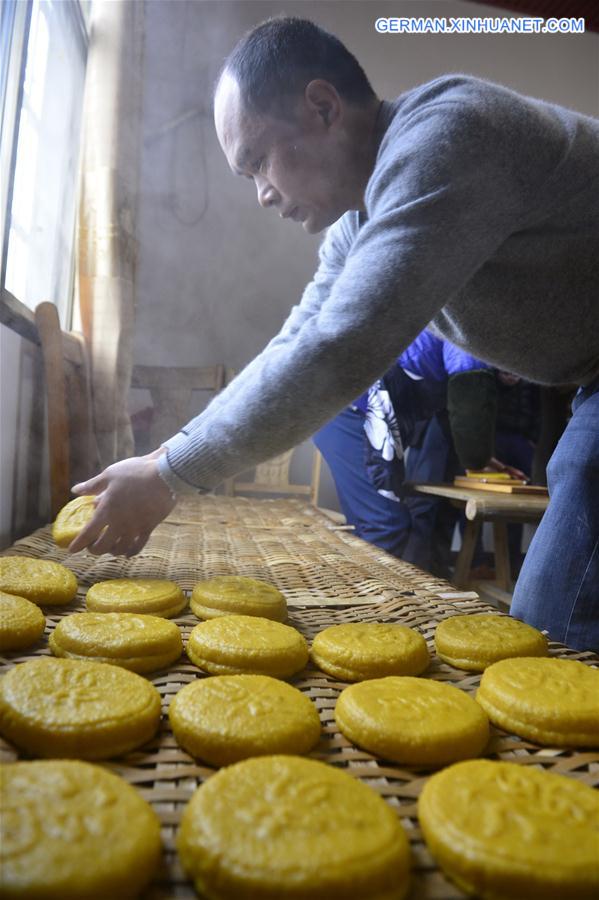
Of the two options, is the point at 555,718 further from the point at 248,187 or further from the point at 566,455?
the point at 248,187

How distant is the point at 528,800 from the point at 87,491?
3.11ft

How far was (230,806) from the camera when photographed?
50 cm

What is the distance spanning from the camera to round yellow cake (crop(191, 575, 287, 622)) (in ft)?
3.46

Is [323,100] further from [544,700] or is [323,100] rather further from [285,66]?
[544,700]

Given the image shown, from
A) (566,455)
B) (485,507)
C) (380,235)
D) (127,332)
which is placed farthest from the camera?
(127,332)

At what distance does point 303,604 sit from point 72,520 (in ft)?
2.14

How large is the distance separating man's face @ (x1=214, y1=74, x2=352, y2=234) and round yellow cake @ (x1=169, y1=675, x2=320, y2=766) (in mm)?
990

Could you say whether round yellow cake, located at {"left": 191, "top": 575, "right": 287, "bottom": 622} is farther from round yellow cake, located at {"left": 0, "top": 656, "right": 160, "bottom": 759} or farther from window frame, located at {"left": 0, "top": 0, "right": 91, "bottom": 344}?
window frame, located at {"left": 0, "top": 0, "right": 91, "bottom": 344}

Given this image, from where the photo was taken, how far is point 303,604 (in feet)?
3.99

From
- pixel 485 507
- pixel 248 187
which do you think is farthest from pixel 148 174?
pixel 485 507

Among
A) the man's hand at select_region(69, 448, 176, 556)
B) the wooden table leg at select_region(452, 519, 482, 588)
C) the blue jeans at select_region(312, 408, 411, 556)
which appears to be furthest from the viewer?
the blue jeans at select_region(312, 408, 411, 556)

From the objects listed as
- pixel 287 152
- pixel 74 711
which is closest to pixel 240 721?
pixel 74 711

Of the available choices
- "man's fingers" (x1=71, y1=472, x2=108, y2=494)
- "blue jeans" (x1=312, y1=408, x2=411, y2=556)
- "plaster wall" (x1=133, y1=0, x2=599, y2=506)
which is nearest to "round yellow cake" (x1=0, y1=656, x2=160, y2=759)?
"man's fingers" (x1=71, y1=472, x2=108, y2=494)

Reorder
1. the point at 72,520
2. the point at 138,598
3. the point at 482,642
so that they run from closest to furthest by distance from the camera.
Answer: the point at 482,642, the point at 138,598, the point at 72,520
